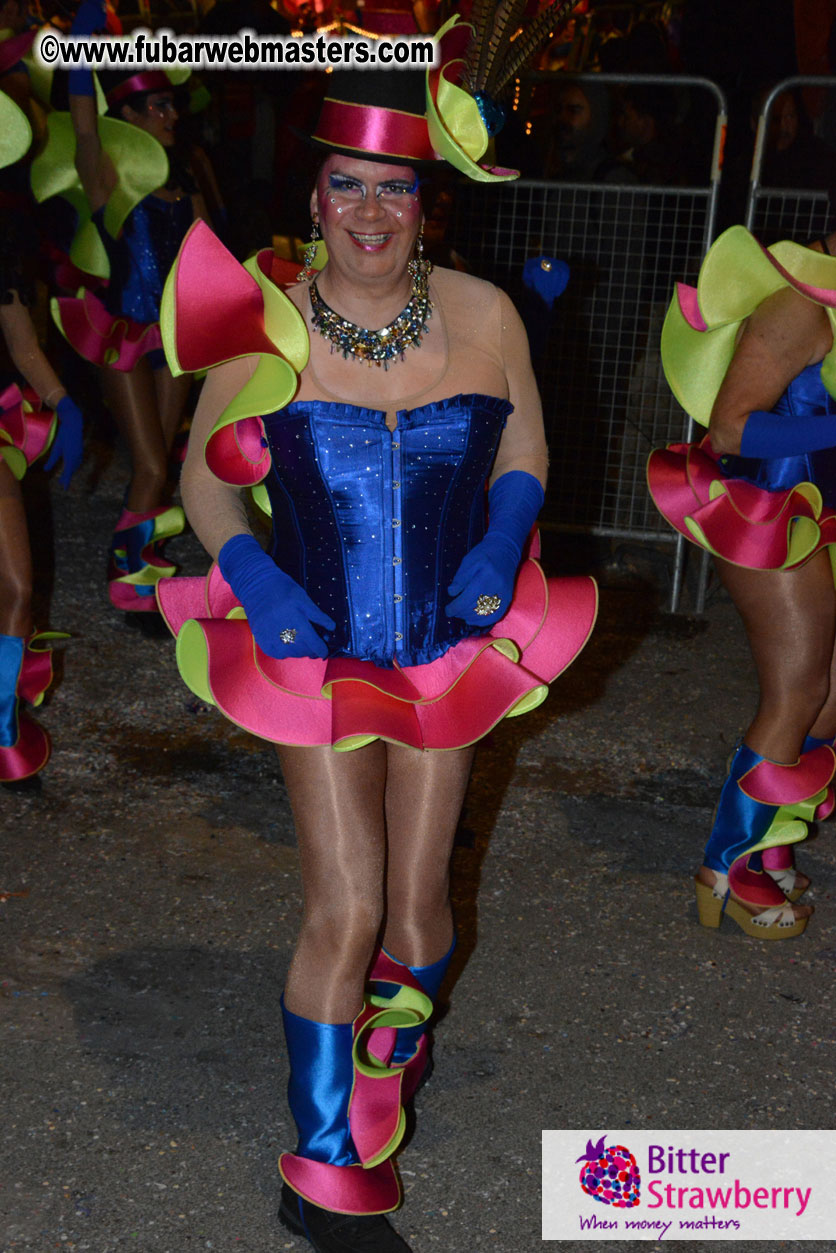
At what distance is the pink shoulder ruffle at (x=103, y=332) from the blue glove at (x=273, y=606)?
3.17m

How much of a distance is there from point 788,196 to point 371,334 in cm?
392

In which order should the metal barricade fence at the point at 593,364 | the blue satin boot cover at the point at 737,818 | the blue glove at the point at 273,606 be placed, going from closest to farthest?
the blue glove at the point at 273,606 → the blue satin boot cover at the point at 737,818 → the metal barricade fence at the point at 593,364

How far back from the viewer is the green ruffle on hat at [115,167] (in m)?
5.30

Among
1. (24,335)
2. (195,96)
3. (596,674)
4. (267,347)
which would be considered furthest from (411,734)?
(195,96)

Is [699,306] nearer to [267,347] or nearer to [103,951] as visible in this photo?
[267,347]

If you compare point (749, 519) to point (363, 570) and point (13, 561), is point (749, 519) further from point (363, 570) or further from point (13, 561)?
point (13, 561)

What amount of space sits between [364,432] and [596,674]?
3343mm

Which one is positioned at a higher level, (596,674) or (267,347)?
(267,347)

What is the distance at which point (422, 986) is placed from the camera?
2.78 meters

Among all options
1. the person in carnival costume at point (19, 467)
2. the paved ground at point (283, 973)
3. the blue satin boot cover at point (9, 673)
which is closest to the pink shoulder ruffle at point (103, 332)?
the person in carnival costume at point (19, 467)

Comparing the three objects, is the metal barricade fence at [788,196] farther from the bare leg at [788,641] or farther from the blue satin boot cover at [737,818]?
the blue satin boot cover at [737,818]

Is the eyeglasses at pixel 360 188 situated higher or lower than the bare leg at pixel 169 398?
higher

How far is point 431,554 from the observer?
8.48ft

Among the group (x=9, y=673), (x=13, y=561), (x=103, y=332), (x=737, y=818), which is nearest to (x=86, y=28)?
(x=103, y=332)
